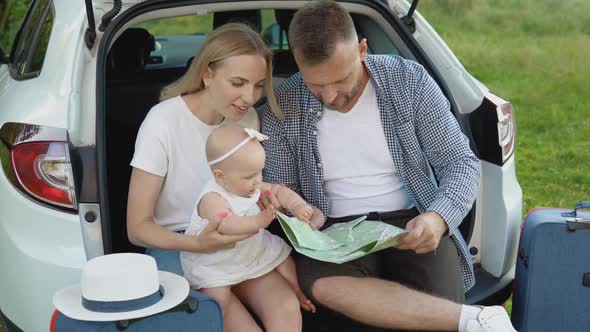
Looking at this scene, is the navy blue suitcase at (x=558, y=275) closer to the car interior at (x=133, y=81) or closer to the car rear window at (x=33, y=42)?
the car interior at (x=133, y=81)

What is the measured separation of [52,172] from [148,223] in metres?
0.33

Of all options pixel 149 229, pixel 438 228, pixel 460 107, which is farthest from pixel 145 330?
pixel 460 107

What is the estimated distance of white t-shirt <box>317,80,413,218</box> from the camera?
9.84 ft

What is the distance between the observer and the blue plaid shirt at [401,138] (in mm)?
2961

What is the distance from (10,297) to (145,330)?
23.6 inches

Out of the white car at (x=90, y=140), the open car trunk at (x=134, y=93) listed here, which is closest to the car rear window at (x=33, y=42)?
the white car at (x=90, y=140)

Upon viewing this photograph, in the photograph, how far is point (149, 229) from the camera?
8.79 ft

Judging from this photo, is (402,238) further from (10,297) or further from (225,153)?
(10,297)

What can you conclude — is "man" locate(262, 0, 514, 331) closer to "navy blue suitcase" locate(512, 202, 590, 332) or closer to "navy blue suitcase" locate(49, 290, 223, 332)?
"navy blue suitcase" locate(512, 202, 590, 332)

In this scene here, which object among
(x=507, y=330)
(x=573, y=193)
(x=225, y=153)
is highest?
(x=225, y=153)

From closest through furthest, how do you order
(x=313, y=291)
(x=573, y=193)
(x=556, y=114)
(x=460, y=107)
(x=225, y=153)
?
(x=225, y=153)
(x=313, y=291)
(x=460, y=107)
(x=573, y=193)
(x=556, y=114)

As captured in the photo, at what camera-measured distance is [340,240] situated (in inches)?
106

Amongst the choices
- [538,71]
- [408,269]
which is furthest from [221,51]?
[538,71]

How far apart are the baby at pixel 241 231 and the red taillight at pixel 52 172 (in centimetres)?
38
